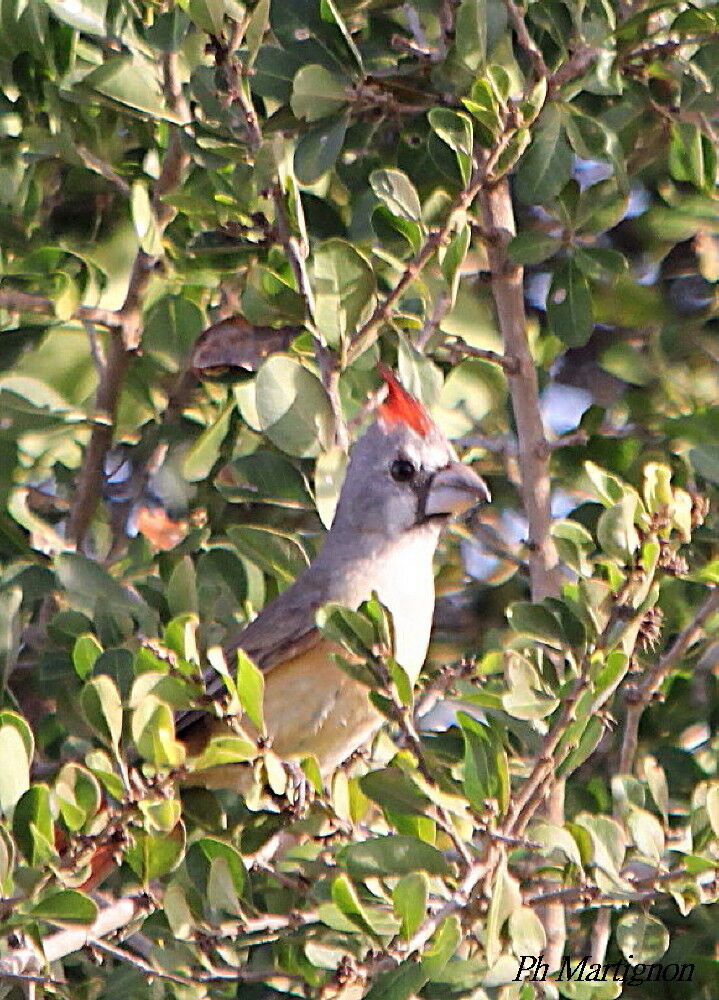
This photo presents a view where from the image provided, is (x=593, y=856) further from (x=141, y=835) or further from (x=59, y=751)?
(x=59, y=751)

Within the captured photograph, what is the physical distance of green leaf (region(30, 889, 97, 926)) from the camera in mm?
2094

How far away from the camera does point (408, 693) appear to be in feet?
7.39

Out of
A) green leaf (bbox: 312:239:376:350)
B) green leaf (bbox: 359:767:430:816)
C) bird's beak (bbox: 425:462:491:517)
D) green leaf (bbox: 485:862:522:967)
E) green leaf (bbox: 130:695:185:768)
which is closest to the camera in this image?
green leaf (bbox: 485:862:522:967)

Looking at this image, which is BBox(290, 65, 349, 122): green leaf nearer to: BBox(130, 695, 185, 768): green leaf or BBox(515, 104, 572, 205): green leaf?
BBox(515, 104, 572, 205): green leaf

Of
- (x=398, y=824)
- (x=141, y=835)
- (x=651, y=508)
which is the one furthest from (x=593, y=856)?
(x=141, y=835)

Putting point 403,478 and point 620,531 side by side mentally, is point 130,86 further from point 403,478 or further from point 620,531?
point 620,531

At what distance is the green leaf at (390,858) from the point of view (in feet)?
7.35

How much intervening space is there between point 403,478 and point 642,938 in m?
1.29

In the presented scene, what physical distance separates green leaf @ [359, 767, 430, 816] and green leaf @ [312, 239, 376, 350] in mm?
892

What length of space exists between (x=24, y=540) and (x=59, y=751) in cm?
52

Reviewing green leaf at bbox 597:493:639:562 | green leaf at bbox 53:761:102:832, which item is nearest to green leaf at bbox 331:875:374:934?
green leaf at bbox 53:761:102:832

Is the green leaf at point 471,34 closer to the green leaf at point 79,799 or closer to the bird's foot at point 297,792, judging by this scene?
the bird's foot at point 297,792

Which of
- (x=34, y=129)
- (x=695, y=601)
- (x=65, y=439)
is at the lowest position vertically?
(x=695, y=601)

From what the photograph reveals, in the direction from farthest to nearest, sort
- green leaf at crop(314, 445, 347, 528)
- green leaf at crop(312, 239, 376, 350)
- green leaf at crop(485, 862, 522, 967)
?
green leaf at crop(314, 445, 347, 528), green leaf at crop(312, 239, 376, 350), green leaf at crop(485, 862, 522, 967)
